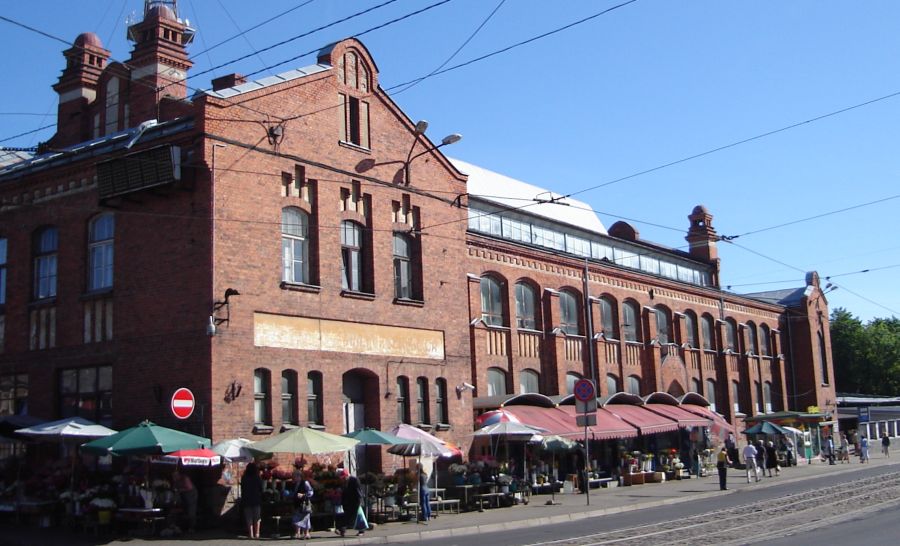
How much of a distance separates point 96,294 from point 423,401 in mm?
9537

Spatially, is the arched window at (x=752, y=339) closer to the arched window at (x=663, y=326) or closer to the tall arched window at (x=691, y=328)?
the tall arched window at (x=691, y=328)

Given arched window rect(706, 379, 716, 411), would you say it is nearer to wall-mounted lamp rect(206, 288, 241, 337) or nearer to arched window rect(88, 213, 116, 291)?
wall-mounted lamp rect(206, 288, 241, 337)

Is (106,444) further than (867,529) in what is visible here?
Yes

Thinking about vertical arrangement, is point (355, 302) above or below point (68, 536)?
above

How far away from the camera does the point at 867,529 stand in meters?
17.0

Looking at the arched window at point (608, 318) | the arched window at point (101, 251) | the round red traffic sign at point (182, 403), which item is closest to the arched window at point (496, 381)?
the arched window at point (608, 318)

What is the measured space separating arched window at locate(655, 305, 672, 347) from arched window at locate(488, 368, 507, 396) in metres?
12.1

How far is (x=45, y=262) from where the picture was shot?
24.8 meters

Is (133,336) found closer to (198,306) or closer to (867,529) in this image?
(198,306)

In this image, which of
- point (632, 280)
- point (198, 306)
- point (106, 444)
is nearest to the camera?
point (106, 444)

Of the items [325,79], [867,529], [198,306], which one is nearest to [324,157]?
→ [325,79]

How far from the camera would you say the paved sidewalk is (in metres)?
19.1

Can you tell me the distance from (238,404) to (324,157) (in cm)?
722

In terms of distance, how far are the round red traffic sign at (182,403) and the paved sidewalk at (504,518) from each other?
8.33 ft
